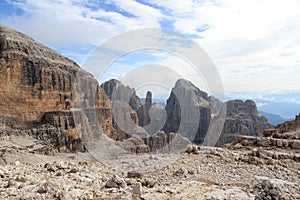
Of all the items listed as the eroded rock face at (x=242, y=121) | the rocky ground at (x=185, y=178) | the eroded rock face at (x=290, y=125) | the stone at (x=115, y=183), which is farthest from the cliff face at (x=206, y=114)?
the stone at (x=115, y=183)

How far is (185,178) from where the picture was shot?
10.2 meters

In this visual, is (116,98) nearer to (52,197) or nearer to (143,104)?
(143,104)

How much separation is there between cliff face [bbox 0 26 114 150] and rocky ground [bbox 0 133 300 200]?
5440cm

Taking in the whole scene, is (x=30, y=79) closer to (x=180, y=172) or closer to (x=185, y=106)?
(x=180, y=172)

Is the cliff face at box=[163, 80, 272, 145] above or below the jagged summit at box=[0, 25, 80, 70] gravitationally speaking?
below

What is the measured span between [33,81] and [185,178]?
60.7 m

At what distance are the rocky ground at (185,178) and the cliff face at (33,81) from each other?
54.4 meters

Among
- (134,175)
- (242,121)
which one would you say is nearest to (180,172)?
(134,175)

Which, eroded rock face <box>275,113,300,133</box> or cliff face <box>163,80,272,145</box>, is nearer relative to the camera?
eroded rock face <box>275,113,300,133</box>

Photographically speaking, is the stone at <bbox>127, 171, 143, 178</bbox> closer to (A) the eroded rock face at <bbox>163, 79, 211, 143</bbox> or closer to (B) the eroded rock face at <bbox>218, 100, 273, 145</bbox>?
(B) the eroded rock face at <bbox>218, 100, 273, 145</bbox>

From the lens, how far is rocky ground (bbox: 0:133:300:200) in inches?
307

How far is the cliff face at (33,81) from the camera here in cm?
5831

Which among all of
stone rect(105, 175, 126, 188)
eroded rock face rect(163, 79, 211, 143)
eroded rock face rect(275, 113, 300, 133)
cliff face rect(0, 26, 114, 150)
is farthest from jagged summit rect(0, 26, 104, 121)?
eroded rock face rect(163, 79, 211, 143)

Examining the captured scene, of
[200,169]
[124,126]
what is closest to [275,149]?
[200,169]
